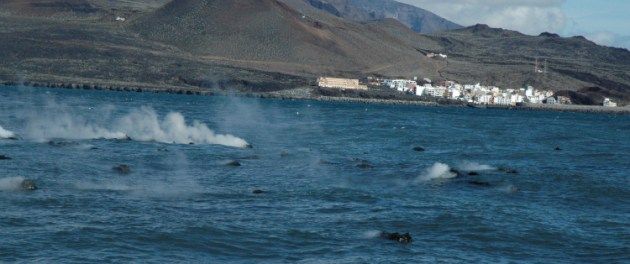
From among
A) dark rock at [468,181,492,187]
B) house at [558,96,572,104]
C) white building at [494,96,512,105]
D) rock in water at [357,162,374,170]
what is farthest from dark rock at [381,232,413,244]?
house at [558,96,572,104]

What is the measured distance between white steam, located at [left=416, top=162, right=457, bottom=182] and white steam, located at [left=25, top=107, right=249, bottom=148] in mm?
11918

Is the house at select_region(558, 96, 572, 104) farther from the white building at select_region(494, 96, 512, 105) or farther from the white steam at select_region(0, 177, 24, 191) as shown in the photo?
the white steam at select_region(0, 177, 24, 191)

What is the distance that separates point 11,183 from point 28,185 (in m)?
0.49

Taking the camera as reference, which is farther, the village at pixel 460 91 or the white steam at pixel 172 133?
the village at pixel 460 91

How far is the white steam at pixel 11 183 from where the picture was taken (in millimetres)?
25444

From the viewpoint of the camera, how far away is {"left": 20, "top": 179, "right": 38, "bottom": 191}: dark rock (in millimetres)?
25641

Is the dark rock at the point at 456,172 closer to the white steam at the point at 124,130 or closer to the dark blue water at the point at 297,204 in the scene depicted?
the dark blue water at the point at 297,204

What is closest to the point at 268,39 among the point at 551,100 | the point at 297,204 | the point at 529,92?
the point at 529,92

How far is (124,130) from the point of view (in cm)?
5062

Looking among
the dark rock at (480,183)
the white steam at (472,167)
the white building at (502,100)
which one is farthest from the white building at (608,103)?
the dark rock at (480,183)

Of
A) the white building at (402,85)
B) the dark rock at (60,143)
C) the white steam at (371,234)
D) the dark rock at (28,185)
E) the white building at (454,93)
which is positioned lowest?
the white building at (454,93)

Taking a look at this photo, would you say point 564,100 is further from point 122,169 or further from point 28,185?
point 28,185

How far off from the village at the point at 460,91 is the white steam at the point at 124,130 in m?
85.8

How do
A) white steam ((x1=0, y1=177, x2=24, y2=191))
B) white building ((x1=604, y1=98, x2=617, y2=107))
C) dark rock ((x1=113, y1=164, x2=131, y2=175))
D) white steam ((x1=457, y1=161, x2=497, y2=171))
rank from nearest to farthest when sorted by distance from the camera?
white steam ((x1=0, y1=177, x2=24, y2=191)) < dark rock ((x1=113, y1=164, x2=131, y2=175)) < white steam ((x1=457, y1=161, x2=497, y2=171)) < white building ((x1=604, y1=98, x2=617, y2=107))
